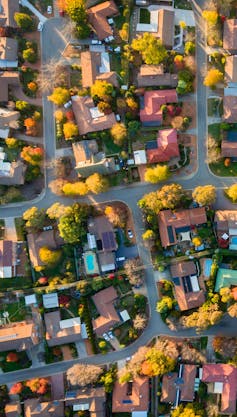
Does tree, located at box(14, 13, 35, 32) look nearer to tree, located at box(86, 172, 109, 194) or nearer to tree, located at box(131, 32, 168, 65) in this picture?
tree, located at box(131, 32, 168, 65)

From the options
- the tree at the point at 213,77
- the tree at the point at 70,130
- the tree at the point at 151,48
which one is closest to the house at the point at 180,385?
the tree at the point at 70,130

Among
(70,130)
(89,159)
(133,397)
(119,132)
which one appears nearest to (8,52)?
(70,130)

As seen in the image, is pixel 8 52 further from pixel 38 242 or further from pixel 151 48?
pixel 38 242

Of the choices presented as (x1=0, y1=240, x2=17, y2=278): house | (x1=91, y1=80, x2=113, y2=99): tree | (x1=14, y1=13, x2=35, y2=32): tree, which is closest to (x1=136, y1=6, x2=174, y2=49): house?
(x1=91, y1=80, x2=113, y2=99): tree

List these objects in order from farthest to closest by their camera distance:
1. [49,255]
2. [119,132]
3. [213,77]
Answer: [213,77]
[119,132]
[49,255]

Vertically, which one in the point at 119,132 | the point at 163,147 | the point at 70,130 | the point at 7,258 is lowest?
the point at 7,258

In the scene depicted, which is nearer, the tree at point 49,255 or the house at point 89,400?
the tree at point 49,255

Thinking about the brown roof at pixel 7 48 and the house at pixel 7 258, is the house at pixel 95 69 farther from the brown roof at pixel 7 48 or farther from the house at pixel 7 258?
the house at pixel 7 258
